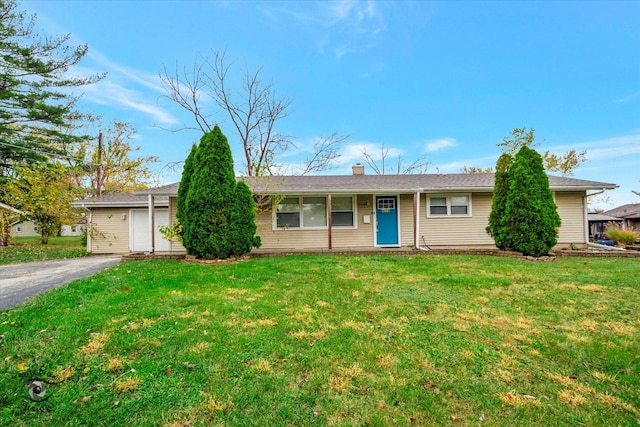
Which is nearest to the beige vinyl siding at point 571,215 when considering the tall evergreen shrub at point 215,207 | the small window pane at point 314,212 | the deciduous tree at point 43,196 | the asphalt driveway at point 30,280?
the small window pane at point 314,212

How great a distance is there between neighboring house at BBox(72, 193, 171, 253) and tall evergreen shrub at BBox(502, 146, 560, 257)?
1320cm

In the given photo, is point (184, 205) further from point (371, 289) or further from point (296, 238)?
point (371, 289)

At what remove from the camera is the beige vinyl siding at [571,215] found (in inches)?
438

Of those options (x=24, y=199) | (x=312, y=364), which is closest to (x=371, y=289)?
(x=312, y=364)

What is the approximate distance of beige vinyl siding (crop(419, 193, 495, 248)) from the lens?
36.7 feet

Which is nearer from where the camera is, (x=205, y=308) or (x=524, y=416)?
(x=524, y=416)

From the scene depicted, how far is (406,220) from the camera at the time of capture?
11.2m

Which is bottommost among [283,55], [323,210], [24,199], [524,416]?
[524,416]

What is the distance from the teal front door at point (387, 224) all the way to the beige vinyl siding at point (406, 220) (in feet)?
0.66

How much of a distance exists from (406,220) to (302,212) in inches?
156

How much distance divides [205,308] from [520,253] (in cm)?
876

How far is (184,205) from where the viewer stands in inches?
350

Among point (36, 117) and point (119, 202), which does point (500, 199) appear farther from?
point (36, 117)

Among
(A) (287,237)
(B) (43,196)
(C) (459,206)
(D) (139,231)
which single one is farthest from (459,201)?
(B) (43,196)
